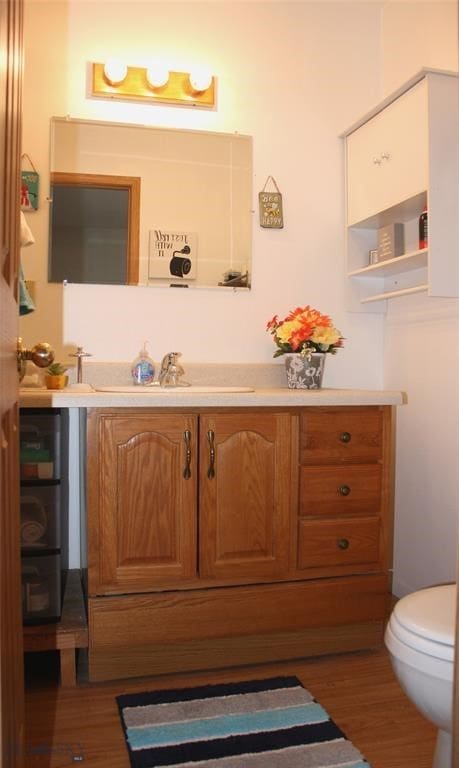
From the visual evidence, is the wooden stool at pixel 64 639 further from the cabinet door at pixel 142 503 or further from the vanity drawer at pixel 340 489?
the vanity drawer at pixel 340 489

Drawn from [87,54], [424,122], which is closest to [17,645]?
[424,122]

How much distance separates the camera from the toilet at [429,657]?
1.10 m

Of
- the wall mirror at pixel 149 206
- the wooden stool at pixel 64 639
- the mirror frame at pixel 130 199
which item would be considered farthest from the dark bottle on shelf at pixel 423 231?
the wooden stool at pixel 64 639

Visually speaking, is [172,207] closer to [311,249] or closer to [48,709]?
[311,249]

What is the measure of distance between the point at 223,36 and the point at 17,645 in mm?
2274

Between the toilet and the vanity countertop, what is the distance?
694 millimetres

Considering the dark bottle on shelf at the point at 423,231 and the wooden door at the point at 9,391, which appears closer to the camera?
the wooden door at the point at 9,391

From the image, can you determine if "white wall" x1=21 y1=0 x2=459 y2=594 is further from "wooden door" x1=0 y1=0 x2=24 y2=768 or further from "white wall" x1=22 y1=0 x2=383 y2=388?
"wooden door" x1=0 y1=0 x2=24 y2=768

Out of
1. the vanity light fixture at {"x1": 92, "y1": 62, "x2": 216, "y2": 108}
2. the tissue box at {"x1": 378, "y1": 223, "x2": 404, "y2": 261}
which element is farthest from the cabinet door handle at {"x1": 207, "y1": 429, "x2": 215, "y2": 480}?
the vanity light fixture at {"x1": 92, "y1": 62, "x2": 216, "y2": 108}

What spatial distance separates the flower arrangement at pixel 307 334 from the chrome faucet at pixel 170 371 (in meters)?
0.39

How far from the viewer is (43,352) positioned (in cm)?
104

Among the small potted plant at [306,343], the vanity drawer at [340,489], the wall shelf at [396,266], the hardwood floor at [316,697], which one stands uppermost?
the wall shelf at [396,266]

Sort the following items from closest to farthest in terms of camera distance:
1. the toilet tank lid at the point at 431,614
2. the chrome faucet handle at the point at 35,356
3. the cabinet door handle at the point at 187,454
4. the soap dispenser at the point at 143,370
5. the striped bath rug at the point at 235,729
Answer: the chrome faucet handle at the point at 35,356 < the toilet tank lid at the point at 431,614 < the striped bath rug at the point at 235,729 < the cabinet door handle at the point at 187,454 < the soap dispenser at the point at 143,370

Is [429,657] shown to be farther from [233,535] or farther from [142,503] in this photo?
[142,503]
